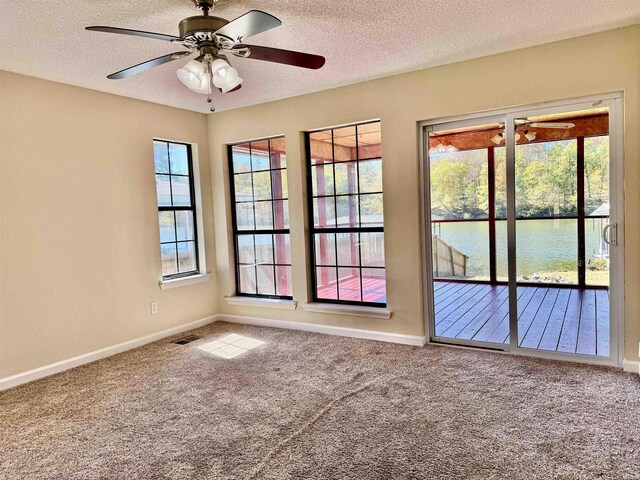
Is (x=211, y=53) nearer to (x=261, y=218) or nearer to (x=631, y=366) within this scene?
(x=261, y=218)

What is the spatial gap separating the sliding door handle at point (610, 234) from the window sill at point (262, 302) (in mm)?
2888

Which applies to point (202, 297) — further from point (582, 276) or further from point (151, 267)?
point (582, 276)

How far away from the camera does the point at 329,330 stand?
14.4ft

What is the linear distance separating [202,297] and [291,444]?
2936 mm

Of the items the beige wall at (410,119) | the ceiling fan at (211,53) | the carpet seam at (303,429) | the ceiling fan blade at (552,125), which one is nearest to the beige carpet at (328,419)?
the carpet seam at (303,429)

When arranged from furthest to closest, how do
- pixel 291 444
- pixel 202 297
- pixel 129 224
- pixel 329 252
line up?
pixel 202 297 < pixel 329 252 < pixel 129 224 < pixel 291 444

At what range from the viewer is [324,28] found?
2738 mm

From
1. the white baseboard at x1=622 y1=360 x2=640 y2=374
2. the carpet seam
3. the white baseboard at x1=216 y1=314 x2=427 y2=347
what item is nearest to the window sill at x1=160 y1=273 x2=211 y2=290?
the white baseboard at x1=216 y1=314 x2=427 y2=347

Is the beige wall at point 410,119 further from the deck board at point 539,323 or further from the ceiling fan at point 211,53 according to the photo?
the ceiling fan at point 211,53

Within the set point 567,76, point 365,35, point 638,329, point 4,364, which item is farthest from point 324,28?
point 4,364

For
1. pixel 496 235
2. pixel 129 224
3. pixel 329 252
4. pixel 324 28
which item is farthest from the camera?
pixel 329 252

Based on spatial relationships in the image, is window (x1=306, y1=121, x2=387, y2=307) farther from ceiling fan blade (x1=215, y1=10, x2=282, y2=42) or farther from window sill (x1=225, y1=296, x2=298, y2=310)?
ceiling fan blade (x1=215, y1=10, x2=282, y2=42)

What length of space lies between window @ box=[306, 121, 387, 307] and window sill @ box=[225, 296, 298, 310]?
0.32 meters

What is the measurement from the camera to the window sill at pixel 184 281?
4.48 meters
